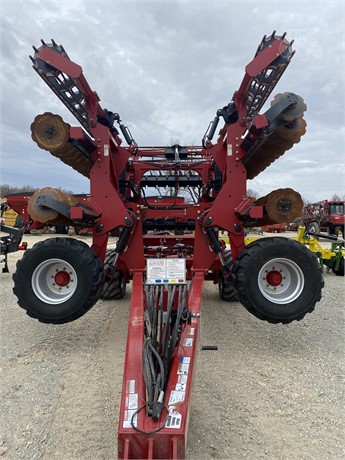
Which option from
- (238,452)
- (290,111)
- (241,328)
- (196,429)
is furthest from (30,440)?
(290,111)

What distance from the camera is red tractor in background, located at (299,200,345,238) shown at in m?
25.1

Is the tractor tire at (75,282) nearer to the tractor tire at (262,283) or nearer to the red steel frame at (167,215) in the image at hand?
the red steel frame at (167,215)

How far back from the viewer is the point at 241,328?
4.72m

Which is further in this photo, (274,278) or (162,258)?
(162,258)

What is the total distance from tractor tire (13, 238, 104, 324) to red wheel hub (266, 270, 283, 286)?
1699 millimetres

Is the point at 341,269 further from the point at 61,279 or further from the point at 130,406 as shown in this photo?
the point at 130,406

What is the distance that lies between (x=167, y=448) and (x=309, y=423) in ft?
3.98

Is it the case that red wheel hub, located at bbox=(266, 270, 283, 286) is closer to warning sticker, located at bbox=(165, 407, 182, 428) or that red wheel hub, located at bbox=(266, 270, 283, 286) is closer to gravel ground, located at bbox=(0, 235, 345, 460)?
gravel ground, located at bbox=(0, 235, 345, 460)

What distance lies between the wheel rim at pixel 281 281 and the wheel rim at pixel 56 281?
1899 millimetres

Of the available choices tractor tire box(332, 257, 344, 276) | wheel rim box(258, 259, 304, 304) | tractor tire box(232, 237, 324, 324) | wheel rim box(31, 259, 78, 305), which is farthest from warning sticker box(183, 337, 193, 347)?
tractor tire box(332, 257, 344, 276)

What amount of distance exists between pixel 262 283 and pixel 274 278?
14 cm

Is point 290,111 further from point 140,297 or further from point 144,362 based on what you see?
point 144,362

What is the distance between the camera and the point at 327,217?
2538 centimetres

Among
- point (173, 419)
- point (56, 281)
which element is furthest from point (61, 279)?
point (173, 419)
